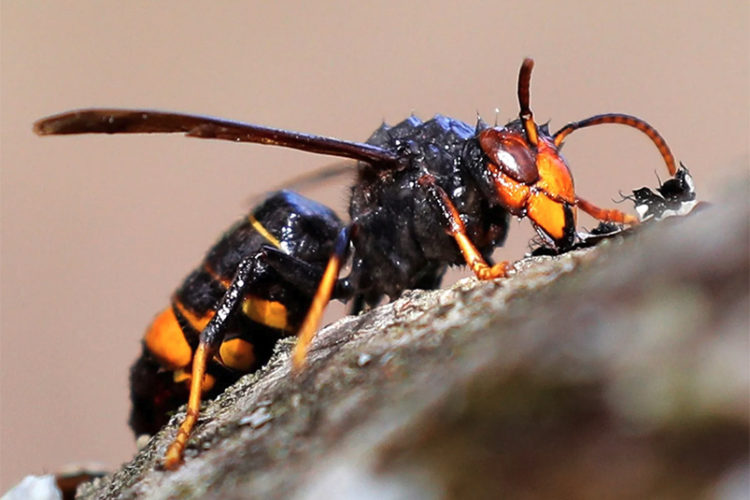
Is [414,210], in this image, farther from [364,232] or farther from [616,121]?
[616,121]

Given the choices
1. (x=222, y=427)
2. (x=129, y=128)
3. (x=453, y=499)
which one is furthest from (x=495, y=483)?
(x=129, y=128)

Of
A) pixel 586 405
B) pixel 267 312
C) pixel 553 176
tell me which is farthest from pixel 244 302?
pixel 586 405

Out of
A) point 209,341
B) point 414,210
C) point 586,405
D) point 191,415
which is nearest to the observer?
point 586,405

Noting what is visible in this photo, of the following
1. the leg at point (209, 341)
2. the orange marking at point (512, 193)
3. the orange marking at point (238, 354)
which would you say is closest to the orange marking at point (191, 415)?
the leg at point (209, 341)

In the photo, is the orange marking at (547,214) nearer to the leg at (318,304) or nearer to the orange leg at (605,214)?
the orange leg at (605,214)

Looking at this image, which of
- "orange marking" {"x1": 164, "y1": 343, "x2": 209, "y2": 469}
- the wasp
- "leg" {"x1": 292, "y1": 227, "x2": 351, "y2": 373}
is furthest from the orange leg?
"orange marking" {"x1": 164, "y1": 343, "x2": 209, "y2": 469}
